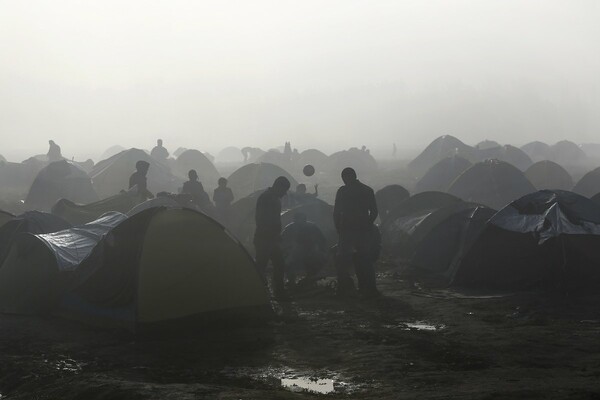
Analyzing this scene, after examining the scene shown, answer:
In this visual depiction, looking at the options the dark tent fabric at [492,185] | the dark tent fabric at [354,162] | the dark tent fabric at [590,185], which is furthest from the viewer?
the dark tent fabric at [354,162]

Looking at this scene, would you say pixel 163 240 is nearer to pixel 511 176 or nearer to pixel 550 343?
pixel 550 343

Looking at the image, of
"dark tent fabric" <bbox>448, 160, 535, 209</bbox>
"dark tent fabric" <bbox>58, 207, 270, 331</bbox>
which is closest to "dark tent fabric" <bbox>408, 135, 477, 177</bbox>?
"dark tent fabric" <bbox>448, 160, 535, 209</bbox>

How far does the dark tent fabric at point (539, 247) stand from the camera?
13578 millimetres

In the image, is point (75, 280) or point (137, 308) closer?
point (137, 308)

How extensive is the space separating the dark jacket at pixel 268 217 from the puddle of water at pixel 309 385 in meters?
5.29

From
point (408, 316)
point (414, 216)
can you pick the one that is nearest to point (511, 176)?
point (414, 216)

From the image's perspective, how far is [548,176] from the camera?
115 feet

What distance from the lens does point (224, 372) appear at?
9.07m

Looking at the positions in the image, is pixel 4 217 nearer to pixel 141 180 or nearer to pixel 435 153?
pixel 141 180

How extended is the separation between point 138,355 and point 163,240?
84.1 inches

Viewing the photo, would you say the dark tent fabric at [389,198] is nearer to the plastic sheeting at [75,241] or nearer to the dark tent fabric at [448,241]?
the dark tent fabric at [448,241]

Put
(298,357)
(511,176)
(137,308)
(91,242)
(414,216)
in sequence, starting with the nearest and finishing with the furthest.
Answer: (298,357)
(137,308)
(91,242)
(414,216)
(511,176)

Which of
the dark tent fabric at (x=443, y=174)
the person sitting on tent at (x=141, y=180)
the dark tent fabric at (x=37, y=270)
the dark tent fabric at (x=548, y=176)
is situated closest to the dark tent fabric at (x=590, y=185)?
the dark tent fabric at (x=548, y=176)

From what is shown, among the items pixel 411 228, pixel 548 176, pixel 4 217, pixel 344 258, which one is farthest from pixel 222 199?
pixel 548 176
